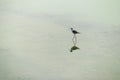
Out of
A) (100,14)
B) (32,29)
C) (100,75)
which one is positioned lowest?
(100,75)

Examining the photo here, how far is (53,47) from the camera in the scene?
1.68 m

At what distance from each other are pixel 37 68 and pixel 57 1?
22.3 inches

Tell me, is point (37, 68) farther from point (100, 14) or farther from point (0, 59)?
point (100, 14)

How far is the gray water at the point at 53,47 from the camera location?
5.42 feet

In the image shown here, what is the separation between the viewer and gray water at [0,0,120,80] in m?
1.65

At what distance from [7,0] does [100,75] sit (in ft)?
3.17

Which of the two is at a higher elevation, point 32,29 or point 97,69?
point 32,29

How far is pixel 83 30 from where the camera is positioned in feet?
5.56

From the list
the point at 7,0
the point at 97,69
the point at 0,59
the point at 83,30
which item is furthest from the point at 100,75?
the point at 7,0

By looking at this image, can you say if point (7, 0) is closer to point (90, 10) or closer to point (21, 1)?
point (21, 1)

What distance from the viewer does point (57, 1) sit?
66.4 inches

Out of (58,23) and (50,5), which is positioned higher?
(50,5)

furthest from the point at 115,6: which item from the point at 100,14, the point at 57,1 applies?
the point at 57,1

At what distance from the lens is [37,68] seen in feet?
5.50
